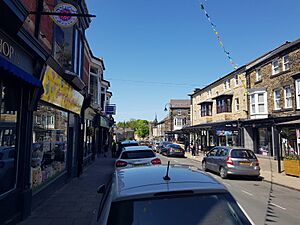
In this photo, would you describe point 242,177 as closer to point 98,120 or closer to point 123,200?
point 123,200

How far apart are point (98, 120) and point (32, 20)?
1809cm

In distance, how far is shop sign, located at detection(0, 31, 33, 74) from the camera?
5324mm

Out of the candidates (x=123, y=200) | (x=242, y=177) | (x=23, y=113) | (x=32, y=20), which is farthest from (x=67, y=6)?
(x=242, y=177)

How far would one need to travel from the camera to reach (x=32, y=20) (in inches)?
281


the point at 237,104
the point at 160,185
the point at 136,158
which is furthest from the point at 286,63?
the point at 160,185

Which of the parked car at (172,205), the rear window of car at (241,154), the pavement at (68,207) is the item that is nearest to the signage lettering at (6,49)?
the pavement at (68,207)

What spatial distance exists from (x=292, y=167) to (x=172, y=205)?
13.5 m

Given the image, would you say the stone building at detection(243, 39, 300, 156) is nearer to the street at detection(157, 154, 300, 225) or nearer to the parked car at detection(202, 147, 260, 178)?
the parked car at detection(202, 147, 260, 178)

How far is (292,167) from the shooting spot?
13.6 metres

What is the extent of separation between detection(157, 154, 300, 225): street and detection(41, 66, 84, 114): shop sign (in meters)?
6.69

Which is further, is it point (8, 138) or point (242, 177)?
point (242, 177)

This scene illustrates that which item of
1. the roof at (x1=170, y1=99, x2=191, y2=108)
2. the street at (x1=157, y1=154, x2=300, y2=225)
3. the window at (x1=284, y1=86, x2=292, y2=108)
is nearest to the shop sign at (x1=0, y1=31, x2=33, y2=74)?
the street at (x1=157, y1=154, x2=300, y2=225)

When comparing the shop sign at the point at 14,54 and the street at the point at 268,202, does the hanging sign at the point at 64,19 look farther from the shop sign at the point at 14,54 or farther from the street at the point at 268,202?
the street at the point at 268,202

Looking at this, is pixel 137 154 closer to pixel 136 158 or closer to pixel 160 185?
pixel 136 158
